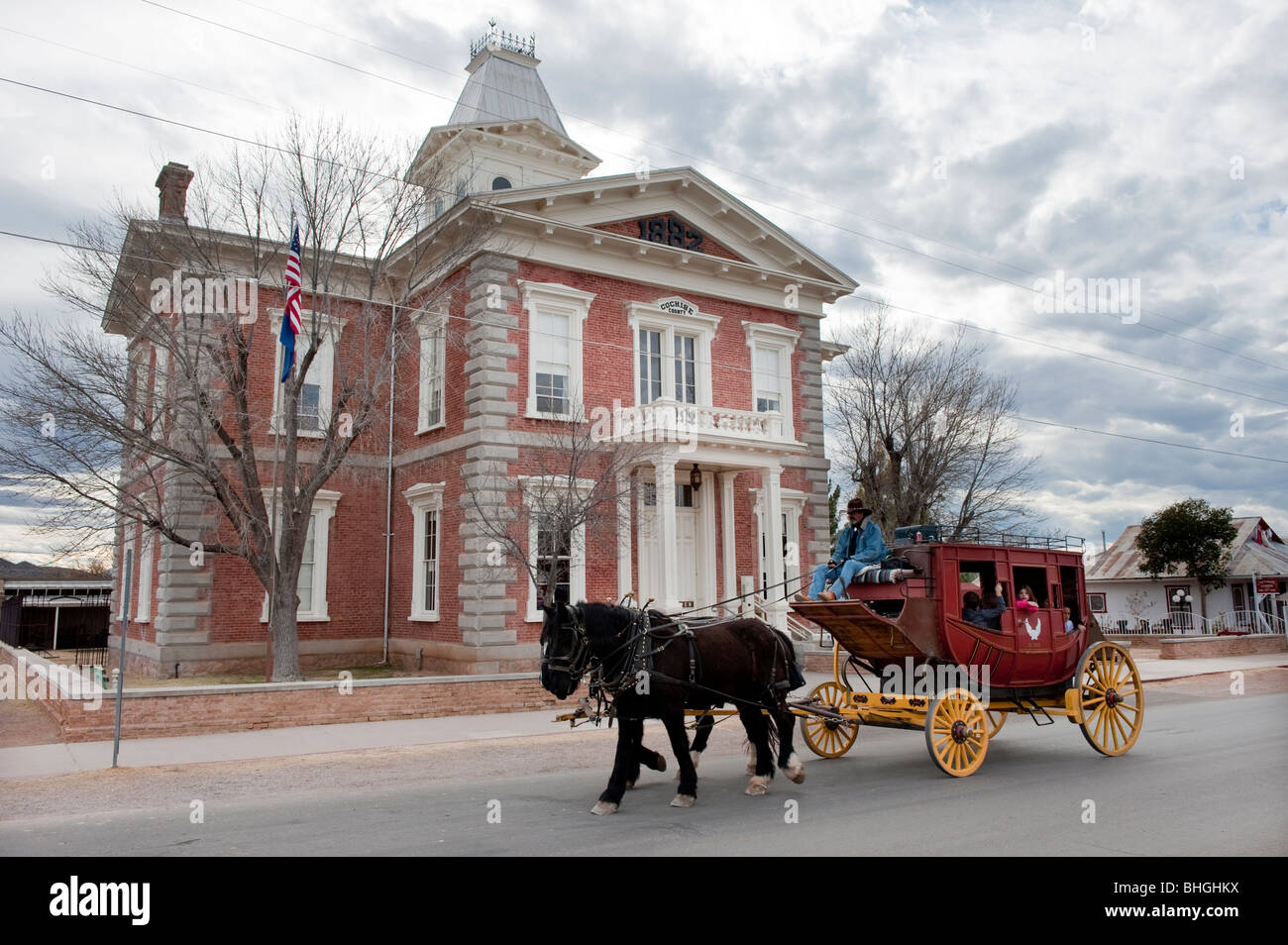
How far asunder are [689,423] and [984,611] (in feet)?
39.9

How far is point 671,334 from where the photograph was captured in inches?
970

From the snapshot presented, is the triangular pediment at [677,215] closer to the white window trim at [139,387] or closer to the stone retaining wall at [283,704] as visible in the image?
the white window trim at [139,387]

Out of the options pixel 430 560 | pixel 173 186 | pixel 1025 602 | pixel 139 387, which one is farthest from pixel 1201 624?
pixel 173 186

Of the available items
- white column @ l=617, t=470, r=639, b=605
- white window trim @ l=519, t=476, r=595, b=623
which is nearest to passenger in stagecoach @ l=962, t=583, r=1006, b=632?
white window trim @ l=519, t=476, r=595, b=623

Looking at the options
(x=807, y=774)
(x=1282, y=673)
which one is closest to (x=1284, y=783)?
(x=807, y=774)

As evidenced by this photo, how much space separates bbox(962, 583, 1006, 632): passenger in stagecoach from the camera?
35.1ft

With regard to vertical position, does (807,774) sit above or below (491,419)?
below

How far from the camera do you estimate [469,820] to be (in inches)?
322

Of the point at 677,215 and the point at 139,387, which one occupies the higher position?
the point at 677,215

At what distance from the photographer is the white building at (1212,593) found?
37188 millimetres

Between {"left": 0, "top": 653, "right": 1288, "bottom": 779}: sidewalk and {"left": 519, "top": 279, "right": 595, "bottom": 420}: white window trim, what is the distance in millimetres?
7907

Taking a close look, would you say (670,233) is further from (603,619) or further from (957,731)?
(603,619)
